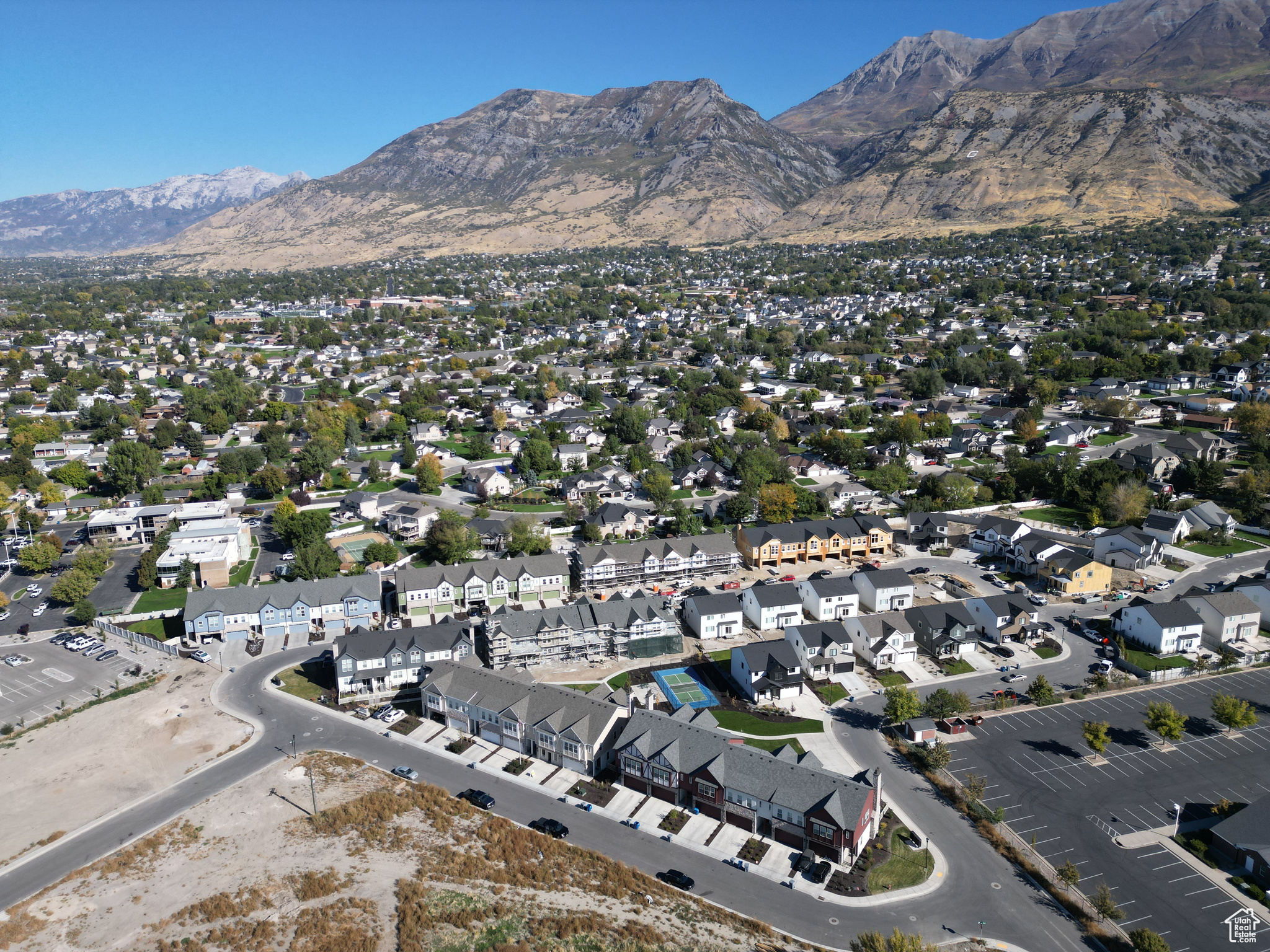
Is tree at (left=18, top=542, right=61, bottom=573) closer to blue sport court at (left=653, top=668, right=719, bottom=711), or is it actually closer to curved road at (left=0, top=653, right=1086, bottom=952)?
curved road at (left=0, top=653, right=1086, bottom=952)

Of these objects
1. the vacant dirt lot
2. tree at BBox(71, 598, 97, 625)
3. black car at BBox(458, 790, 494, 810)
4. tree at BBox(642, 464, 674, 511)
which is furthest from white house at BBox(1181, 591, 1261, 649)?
tree at BBox(71, 598, 97, 625)

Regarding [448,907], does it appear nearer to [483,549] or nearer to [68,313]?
[483,549]

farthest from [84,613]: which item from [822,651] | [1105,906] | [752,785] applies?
[1105,906]

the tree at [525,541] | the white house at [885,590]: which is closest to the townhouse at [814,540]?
the white house at [885,590]

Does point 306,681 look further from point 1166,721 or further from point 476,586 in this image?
point 1166,721

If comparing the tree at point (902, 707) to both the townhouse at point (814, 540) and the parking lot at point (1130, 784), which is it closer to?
the parking lot at point (1130, 784)
